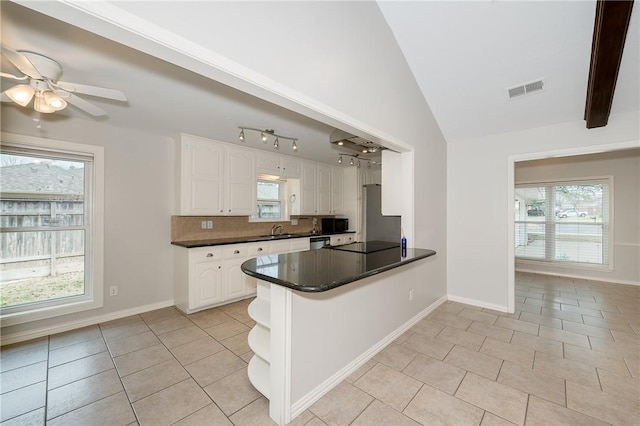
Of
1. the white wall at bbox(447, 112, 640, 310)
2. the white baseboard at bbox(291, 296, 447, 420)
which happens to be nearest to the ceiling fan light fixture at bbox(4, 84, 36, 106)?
the white baseboard at bbox(291, 296, 447, 420)

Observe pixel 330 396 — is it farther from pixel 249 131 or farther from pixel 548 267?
pixel 548 267

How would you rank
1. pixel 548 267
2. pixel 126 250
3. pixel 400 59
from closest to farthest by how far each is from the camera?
pixel 400 59 < pixel 126 250 < pixel 548 267

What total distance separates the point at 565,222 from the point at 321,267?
6.10 m

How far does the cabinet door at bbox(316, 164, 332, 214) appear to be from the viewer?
211 inches

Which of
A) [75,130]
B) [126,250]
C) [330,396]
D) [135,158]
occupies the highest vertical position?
[75,130]

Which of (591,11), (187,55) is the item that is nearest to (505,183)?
(591,11)

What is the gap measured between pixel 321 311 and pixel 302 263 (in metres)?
0.44

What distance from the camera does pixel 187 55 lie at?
1.20m

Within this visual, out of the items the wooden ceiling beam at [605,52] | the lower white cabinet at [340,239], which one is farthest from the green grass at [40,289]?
the wooden ceiling beam at [605,52]

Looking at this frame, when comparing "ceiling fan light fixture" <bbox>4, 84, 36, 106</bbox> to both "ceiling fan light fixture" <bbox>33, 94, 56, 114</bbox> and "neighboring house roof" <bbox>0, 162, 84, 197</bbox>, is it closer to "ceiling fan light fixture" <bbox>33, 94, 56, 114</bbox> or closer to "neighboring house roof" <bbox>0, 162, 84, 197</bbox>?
"ceiling fan light fixture" <bbox>33, 94, 56, 114</bbox>

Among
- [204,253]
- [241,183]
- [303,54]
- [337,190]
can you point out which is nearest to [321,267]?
[303,54]

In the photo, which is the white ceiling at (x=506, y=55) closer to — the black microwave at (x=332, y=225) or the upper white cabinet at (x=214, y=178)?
the upper white cabinet at (x=214, y=178)

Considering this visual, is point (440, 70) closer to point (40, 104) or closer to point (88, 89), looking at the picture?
point (88, 89)

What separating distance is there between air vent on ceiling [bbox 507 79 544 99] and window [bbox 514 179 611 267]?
9.27 ft
